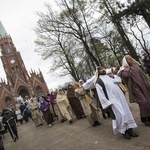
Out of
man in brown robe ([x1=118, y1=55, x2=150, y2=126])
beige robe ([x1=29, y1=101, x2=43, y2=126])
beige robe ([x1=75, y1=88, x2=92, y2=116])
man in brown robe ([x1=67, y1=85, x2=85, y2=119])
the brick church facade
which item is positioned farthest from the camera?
the brick church facade

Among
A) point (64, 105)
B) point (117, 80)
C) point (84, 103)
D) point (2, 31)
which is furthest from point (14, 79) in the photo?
point (117, 80)

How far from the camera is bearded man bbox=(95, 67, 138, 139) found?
5766mm

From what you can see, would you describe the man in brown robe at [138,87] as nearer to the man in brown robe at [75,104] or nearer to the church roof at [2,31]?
the man in brown robe at [75,104]

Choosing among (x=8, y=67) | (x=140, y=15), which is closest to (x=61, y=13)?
(x=140, y=15)

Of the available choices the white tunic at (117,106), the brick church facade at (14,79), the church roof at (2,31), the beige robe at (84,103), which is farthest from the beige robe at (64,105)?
the church roof at (2,31)

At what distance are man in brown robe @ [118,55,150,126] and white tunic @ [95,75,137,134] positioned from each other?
0.33 metres

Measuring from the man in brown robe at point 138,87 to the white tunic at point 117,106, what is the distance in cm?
33

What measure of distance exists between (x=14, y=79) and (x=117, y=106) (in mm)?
65171

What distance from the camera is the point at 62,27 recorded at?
21.7 m

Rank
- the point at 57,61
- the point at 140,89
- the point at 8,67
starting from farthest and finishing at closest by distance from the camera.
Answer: the point at 8,67 < the point at 57,61 < the point at 140,89

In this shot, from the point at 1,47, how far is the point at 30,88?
1653 cm

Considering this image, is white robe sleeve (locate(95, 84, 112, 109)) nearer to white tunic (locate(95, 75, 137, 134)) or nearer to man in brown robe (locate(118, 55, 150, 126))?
white tunic (locate(95, 75, 137, 134))

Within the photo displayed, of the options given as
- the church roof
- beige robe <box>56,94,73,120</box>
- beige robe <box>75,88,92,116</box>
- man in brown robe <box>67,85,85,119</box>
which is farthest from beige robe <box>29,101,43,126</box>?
the church roof

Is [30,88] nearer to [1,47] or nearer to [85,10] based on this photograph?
[1,47]
